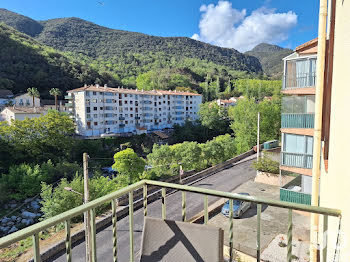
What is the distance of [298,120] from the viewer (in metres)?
9.76

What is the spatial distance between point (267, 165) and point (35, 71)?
53671 mm

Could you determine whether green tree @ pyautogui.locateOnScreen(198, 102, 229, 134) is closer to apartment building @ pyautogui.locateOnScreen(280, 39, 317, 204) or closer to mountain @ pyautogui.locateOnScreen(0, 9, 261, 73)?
apartment building @ pyautogui.locateOnScreen(280, 39, 317, 204)

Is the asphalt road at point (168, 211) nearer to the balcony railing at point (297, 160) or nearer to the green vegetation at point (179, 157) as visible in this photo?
the green vegetation at point (179, 157)

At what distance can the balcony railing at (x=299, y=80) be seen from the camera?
9062mm

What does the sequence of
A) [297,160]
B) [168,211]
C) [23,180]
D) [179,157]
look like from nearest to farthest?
1. [297,160]
2. [168,211]
3. [23,180]
4. [179,157]

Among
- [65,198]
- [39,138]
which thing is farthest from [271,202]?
[39,138]

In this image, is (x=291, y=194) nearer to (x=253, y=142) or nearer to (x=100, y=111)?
(x=253, y=142)

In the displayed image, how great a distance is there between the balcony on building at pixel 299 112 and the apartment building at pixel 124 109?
32.5m

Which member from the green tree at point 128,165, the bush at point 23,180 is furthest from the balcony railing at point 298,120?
the bush at point 23,180

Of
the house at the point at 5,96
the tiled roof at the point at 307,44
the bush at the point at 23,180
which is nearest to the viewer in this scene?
the tiled roof at the point at 307,44

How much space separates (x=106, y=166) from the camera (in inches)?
1223

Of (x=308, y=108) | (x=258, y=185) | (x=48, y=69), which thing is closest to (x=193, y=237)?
(x=308, y=108)

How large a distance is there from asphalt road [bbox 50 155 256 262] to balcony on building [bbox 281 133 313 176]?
506 centimetres

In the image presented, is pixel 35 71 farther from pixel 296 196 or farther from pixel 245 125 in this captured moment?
pixel 296 196
